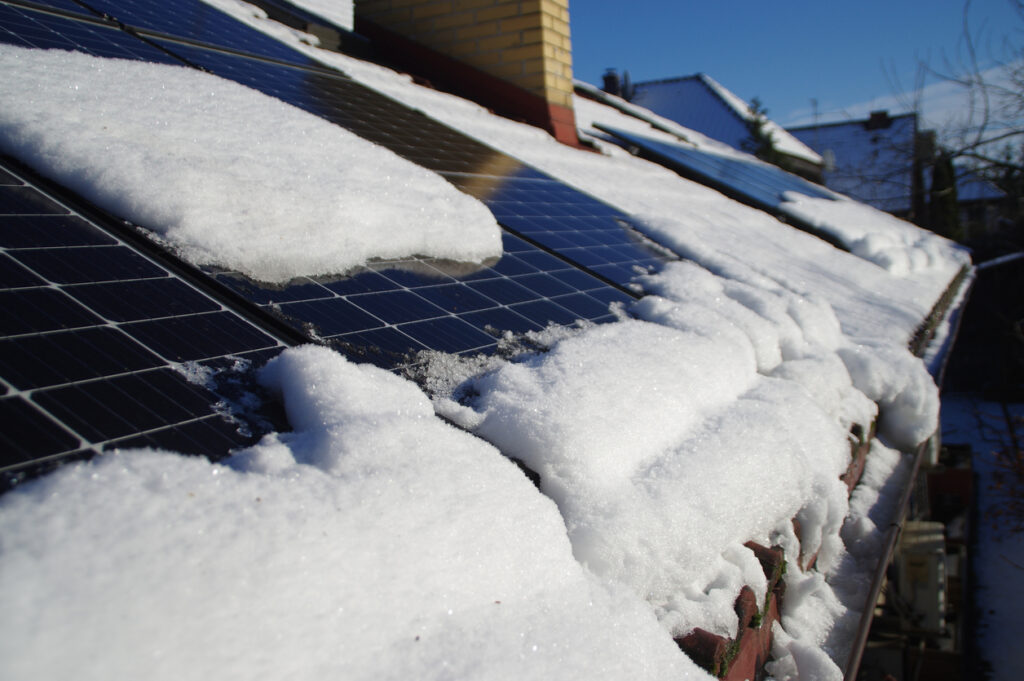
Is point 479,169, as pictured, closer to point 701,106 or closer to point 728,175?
point 728,175

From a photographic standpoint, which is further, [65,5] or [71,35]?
[65,5]

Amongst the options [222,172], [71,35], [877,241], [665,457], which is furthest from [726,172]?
[665,457]

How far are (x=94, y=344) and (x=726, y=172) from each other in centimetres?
834

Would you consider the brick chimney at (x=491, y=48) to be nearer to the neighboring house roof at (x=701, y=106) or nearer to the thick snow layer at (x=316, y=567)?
the thick snow layer at (x=316, y=567)

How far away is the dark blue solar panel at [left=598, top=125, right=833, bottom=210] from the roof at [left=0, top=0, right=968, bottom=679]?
4755 millimetres

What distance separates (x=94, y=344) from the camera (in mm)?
1294

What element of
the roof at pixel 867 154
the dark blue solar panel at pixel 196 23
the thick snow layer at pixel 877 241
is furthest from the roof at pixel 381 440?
the roof at pixel 867 154

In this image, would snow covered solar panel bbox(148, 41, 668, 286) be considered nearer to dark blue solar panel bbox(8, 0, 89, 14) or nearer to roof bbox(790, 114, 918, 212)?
dark blue solar panel bbox(8, 0, 89, 14)

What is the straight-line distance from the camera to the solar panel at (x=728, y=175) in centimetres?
718

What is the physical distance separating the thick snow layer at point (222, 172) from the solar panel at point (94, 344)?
153mm

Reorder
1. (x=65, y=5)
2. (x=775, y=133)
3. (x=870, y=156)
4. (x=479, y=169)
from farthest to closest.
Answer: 1. (x=870, y=156)
2. (x=775, y=133)
3. (x=479, y=169)
4. (x=65, y=5)

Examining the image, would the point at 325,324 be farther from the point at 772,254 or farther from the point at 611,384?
the point at 772,254

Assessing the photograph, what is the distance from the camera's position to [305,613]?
92 centimetres

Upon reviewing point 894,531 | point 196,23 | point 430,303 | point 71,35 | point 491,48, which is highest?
point 491,48
